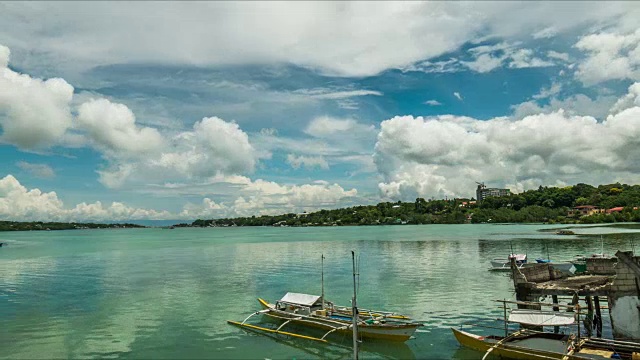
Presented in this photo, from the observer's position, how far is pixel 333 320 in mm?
28406

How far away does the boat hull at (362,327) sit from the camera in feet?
84.6

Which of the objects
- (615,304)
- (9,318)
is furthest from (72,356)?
(615,304)

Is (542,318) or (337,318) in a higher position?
(542,318)

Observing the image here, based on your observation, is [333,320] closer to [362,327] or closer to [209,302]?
[362,327]

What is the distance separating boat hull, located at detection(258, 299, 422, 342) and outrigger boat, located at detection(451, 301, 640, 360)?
9.27ft

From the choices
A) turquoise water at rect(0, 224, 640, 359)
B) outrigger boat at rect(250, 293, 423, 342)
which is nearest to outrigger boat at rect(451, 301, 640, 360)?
turquoise water at rect(0, 224, 640, 359)

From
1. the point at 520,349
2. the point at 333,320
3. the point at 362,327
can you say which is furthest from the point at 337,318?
the point at 520,349

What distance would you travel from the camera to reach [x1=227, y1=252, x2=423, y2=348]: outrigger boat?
85.8ft

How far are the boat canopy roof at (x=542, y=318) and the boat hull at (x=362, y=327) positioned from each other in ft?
17.2

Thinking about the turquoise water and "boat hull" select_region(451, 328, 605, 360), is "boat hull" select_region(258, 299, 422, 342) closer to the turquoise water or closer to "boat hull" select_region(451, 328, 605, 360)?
the turquoise water

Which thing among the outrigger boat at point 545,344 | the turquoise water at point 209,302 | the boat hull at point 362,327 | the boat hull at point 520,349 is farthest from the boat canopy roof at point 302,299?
the boat hull at point 520,349

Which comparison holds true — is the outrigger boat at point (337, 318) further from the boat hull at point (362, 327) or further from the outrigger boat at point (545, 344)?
the outrigger boat at point (545, 344)

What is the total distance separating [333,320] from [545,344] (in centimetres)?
1178

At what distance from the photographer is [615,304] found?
23531 mm
